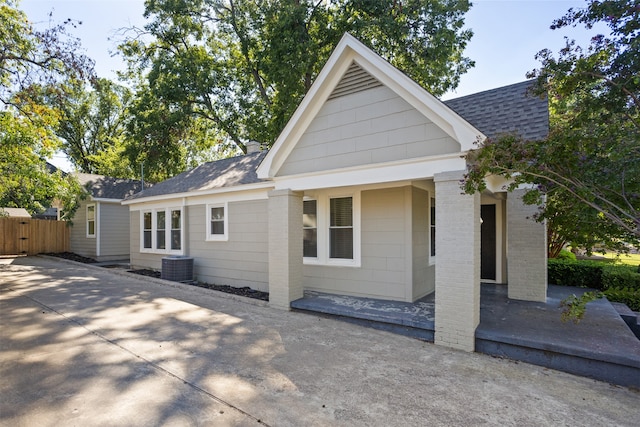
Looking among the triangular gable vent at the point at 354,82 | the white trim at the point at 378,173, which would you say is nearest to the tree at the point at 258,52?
the triangular gable vent at the point at 354,82

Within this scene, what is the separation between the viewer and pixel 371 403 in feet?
11.6

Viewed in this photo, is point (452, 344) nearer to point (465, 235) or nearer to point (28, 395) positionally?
point (465, 235)

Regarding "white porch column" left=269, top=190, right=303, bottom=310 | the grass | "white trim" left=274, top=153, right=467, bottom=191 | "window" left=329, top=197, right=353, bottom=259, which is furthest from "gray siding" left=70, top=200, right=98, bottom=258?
the grass

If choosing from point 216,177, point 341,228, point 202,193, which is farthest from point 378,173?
point 216,177

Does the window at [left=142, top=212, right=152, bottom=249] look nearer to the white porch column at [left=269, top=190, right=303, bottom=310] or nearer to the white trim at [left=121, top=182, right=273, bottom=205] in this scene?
the white trim at [left=121, top=182, right=273, bottom=205]

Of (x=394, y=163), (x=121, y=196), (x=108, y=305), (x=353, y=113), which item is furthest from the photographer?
(x=121, y=196)

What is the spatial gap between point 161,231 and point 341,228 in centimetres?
761

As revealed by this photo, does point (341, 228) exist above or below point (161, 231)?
above

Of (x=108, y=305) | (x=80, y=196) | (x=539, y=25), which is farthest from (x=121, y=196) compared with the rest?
(x=539, y=25)

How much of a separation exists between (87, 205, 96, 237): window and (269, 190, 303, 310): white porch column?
1357cm

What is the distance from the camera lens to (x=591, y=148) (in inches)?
151

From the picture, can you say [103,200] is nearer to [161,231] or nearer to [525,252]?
[161,231]

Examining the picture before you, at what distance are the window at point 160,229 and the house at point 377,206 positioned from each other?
2.51 meters

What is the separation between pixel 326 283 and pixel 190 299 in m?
3.35
